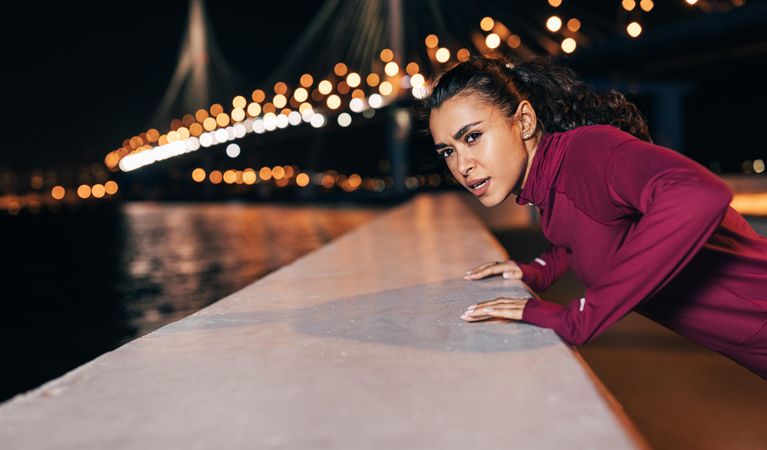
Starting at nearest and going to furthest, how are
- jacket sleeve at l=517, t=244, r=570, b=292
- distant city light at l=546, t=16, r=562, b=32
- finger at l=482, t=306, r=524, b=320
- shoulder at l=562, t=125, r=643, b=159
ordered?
shoulder at l=562, t=125, r=643, b=159 < finger at l=482, t=306, r=524, b=320 < jacket sleeve at l=517, t=244, r=570, b=292 < distant city light at l=546, t=16, r=562, b=32

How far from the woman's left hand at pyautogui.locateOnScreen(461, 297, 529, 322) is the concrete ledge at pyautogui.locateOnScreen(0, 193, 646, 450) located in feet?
0.06

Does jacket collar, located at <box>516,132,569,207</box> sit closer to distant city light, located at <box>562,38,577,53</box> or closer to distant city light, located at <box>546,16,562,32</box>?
distant city light, located at <box>562,38,577,53</box>

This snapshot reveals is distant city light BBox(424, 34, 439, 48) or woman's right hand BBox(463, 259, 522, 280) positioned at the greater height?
distant city light BBox(424, 34, 439, 48)

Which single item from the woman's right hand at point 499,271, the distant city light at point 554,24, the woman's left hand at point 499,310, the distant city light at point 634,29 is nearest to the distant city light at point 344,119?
the distant city light at point 554,24

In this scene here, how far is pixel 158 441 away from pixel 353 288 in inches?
36.6

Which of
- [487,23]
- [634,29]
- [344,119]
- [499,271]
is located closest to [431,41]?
[487,23]

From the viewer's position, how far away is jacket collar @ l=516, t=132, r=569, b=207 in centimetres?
105

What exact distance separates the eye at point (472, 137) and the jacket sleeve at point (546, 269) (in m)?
0.47

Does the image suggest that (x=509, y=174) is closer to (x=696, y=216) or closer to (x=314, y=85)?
(x=696, y=216)

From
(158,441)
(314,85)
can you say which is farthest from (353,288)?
(314,85)

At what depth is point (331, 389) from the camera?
2.57 feet

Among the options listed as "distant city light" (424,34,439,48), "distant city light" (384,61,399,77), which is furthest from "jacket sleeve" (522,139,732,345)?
"distant city light" (424,34,439,48)

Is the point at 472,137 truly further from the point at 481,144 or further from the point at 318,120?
the point at 318,120

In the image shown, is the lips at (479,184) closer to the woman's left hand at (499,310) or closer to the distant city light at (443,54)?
the woman's left hand at (499,310)
